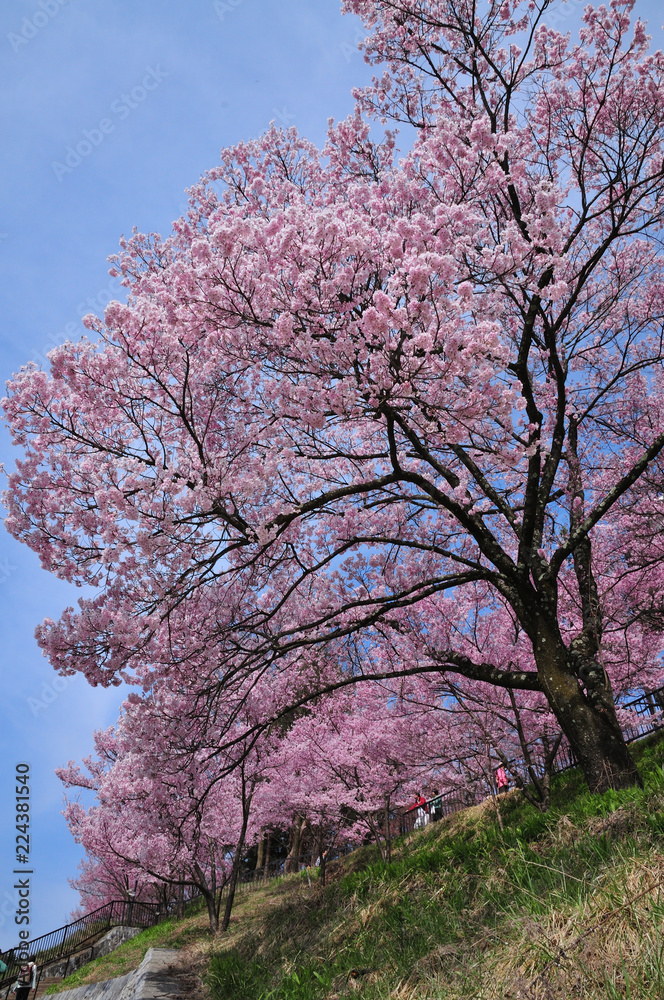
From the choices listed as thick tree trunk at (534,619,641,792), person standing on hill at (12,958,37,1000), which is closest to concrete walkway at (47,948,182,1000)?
thick tree trunk at (534,619,641,792)

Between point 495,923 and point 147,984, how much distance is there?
5850mm

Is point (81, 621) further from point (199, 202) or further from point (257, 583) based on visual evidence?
point (199, 202)

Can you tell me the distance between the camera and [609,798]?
500 cm

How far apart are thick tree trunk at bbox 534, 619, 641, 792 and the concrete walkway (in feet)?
17.9

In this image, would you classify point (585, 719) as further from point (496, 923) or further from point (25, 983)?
point (25, 983)

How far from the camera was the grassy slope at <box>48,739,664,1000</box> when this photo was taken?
2.84m

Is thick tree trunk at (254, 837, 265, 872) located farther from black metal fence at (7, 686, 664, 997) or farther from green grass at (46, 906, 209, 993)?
green grass at (46, 906, 209, 993)

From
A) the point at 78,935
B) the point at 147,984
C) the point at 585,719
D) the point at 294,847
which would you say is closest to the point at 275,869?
the point at 294,847

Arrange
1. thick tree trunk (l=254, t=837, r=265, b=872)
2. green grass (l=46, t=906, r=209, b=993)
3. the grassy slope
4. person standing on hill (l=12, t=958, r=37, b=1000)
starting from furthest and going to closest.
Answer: thick tree trunk (l=254, t=837, r=265, b=872) < person standing on hill (l=12, t=958, r=37, b=1000) < green grass (l=46, t=906, r=209, b=993) < the grassy slope

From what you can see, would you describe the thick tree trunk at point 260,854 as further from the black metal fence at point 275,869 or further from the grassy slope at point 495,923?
the grassy slope at point 495,923

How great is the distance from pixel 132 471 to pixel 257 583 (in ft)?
9.66

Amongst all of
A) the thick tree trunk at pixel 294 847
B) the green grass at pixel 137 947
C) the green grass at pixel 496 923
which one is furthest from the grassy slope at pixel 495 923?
the thick tree trunk at pixel 294 847

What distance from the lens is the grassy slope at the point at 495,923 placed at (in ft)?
9.32

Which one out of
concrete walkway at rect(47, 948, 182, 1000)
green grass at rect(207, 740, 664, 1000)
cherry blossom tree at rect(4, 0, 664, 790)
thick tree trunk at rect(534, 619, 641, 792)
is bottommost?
concrete walkway at rect(47, 948, 182, 1000)
